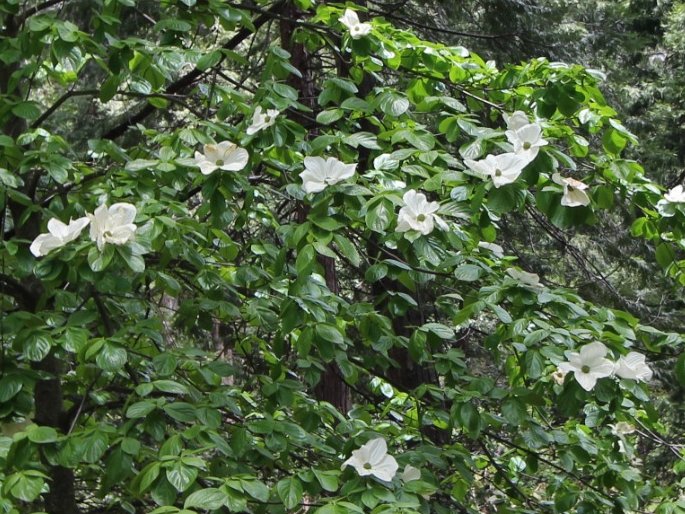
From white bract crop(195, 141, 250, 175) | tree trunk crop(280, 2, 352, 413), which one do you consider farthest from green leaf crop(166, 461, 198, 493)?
tree trunk crop(280, 2, 352, 413)

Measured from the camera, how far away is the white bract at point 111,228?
221 centimetres

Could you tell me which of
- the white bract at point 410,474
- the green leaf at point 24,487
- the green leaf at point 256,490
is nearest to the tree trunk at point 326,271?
the white bract at point 410,474

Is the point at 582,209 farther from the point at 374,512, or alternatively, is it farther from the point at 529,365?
the point at 374,512

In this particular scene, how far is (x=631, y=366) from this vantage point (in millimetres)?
2568

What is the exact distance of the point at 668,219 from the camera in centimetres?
283

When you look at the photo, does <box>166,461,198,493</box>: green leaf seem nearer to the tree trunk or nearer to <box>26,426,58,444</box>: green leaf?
<box>26,426,58,444</box>: green leaf

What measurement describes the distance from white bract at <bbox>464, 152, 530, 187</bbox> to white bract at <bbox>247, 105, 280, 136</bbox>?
26.6 inches

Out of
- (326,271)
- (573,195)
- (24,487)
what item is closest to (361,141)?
(573,195)

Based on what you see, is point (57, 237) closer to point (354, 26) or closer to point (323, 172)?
point (323, 172)

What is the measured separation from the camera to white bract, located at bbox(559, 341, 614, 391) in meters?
2.45

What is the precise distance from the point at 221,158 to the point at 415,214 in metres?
0.57

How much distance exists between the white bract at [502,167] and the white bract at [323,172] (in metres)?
0.36

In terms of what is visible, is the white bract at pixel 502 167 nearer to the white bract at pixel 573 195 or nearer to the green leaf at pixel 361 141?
the white bract at pixel 573 195

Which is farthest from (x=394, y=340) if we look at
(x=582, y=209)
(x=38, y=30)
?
(x=38, y=30)
